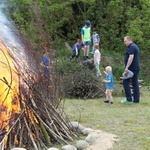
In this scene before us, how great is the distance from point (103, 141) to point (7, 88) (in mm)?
1936

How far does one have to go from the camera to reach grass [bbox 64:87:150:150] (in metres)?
7.91

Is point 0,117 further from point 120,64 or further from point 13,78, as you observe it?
point 120,64

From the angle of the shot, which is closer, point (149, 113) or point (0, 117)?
point (0, 117)

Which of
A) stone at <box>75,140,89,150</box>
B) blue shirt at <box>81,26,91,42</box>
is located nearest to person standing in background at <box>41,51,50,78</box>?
stone at <box>75,140,89,150</box>

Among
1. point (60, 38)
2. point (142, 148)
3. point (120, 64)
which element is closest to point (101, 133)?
point (142, 148)

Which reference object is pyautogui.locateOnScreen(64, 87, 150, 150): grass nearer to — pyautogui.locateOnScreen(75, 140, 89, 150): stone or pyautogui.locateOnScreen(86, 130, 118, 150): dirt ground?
pyautogui.locateOnScreen(86, 130, 118, 150): dirt ground

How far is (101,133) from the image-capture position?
27.6 ft

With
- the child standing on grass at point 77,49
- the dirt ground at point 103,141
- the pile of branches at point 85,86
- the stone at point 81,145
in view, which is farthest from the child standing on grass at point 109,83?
the stone at point 81,145

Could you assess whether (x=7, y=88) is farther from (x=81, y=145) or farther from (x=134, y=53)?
(x=134, y=53)

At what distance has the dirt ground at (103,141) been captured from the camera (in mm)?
7458

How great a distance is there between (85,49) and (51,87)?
11.0 metres

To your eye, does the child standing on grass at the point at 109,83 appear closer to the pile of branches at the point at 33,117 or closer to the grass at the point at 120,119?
the grass at the point at 120,119

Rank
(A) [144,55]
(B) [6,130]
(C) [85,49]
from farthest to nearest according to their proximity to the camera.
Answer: (A) [144,55]
(C) [85,49]
(B) [6,130]

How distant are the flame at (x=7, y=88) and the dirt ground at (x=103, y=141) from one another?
1392 millimetres
